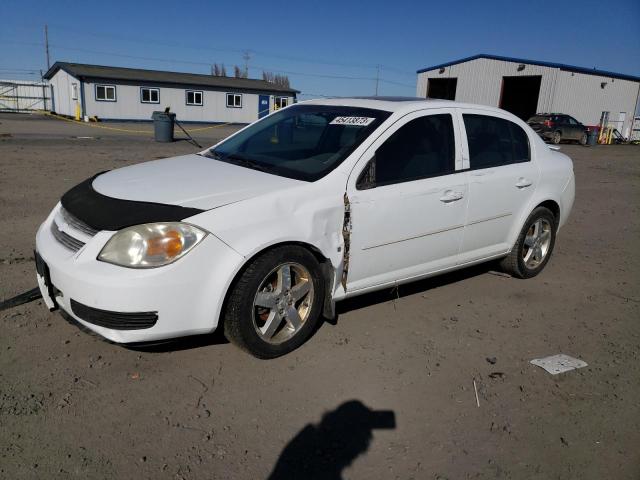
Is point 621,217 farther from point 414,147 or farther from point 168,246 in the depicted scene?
point 168,246

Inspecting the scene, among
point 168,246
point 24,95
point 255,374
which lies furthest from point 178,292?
point 24,95

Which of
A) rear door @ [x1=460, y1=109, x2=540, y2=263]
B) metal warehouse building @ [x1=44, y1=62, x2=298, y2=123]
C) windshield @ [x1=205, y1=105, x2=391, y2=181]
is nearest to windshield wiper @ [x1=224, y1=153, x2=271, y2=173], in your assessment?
windshield @ [x1=205, y1=105, x2=391, y2=181]

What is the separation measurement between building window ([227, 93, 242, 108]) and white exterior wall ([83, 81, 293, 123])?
235mm

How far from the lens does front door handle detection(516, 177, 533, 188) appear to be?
4.80 metres

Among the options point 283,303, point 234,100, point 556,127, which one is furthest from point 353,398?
point 234,100

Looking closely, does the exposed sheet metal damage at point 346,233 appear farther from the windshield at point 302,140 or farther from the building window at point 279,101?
the building window at point 279,101

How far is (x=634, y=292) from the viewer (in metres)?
5.23

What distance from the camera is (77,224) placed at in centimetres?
322

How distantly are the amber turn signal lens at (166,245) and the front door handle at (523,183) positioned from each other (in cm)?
Result: 324

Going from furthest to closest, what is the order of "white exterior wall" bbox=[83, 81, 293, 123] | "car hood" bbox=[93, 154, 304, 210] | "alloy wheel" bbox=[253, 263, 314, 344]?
"white exterior wall" bbox=[83, 81, 293, 123], "alloy wheel" bbox=[253, 263, 314, 344], "car hood" bbox=[93, 154, 304, 210]

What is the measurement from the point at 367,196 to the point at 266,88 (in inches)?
1530

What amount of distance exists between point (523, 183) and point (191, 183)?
3.08 metres

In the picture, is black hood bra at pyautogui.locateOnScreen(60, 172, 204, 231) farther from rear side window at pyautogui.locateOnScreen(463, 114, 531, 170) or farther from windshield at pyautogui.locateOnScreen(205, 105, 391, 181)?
rear side window at pyautogui.locateOnScreen(463, 114, 531, 170)

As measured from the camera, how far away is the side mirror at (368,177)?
3.66 meters
